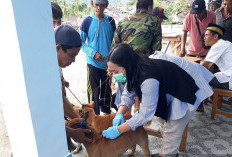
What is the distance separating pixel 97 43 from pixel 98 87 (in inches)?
30.6

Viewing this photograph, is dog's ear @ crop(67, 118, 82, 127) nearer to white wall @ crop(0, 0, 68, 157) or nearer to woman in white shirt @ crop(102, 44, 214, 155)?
woman in white shirt @ crop(102, 44, 214, 155)

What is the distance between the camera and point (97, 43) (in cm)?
352

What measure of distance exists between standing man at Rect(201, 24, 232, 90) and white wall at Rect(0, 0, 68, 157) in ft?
10.5

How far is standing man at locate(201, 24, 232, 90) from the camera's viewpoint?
3.50 m

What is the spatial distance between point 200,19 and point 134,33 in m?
2.25

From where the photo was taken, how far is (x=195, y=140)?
3344mm

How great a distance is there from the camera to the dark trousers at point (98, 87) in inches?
143

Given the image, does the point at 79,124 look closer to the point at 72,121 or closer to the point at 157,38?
the point at 72,121

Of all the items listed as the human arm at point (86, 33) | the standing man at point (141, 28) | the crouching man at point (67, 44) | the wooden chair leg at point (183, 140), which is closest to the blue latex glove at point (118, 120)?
the crouching man at point (67, 44)

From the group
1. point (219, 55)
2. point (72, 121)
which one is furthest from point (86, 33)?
point (219, 55)

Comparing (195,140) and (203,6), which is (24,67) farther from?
(203,6)

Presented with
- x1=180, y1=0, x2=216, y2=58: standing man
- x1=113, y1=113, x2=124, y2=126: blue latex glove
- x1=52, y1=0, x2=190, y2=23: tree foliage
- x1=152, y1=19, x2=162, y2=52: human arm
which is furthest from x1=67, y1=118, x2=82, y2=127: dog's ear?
x1=52, y1=0, x2=190, y2=23: tree foliage

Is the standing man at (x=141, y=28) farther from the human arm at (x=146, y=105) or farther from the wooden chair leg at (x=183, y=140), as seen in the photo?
the wooden chair leg at (x=183, y=140)

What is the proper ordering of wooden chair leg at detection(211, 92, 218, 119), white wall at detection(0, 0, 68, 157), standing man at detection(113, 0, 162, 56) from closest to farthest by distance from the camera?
white wall at detection(0, 0, 68, 157)
standing man at detection(113, 0, 162, 56)
wooden chair leg at detection(211, 92, 218, 119)
